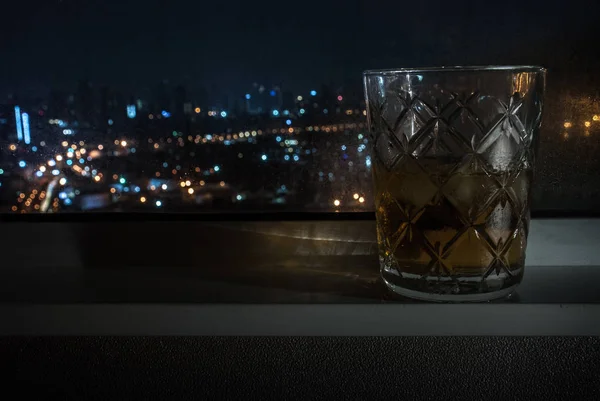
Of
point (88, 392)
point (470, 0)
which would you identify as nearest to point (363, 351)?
point (88, 392)

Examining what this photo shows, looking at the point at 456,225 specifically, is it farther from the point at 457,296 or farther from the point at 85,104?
the point at 85,104

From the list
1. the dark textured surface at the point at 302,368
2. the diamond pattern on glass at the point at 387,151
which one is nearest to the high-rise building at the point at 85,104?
the dark textured surface at the point at 302,368

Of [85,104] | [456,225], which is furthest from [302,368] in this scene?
[85,104]

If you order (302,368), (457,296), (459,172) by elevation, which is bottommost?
(302,368)

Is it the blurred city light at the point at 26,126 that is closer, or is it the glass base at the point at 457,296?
the glass base at the point at 457,296

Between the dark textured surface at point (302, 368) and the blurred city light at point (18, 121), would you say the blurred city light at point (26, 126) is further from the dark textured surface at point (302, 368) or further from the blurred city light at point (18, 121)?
the dark textured surface at point (302, 368)
